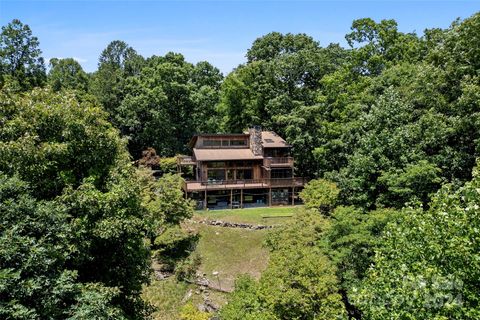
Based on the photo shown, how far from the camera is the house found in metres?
34.0

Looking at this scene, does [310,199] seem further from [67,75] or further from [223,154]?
[67,75]

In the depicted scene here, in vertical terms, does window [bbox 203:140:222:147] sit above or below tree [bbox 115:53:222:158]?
below

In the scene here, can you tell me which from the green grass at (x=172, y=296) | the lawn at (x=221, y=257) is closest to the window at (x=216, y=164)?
the lawn at (x=221, y=257)

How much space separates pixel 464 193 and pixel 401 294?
3.56 m

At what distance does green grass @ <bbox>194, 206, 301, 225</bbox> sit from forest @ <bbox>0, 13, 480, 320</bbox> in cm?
498

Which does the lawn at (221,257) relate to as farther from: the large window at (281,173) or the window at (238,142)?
the window at (238,142)

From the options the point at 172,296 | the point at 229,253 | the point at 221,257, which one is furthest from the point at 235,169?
the point at 172,296

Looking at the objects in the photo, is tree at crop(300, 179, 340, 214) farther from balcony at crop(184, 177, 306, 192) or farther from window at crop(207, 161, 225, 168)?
window at crop(207, 161, 225, 168)

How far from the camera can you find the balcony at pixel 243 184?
33125mm

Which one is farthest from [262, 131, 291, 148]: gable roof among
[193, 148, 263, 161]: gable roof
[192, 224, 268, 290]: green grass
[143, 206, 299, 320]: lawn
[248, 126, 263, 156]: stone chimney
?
[192, 224, 268, 290]: green grass

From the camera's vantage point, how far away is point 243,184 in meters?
34.1

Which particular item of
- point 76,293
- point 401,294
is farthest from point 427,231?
point 76,293

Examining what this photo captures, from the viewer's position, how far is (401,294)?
7.54 meters

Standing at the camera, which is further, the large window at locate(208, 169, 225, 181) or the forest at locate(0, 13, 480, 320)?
the large window at locate(208, 169, 225, 181)
